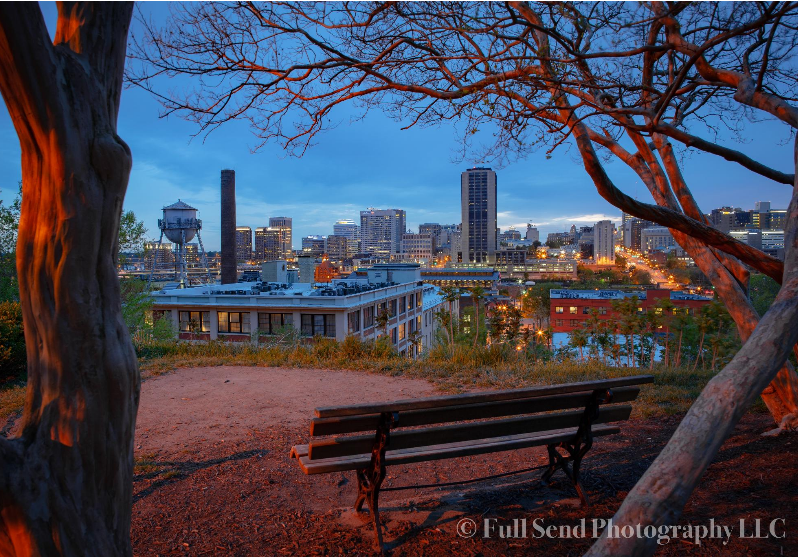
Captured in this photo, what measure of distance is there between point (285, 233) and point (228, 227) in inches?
4556

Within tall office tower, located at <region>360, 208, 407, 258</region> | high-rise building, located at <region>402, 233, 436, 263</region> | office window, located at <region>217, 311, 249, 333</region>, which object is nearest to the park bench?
office window, located at <region>217, 311, 249, 333</region>

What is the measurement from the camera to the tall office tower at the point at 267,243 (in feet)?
456

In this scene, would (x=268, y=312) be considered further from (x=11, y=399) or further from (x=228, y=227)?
(x=11, y=399)

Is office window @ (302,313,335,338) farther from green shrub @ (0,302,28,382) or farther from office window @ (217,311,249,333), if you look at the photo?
green shrub @ (0,302,28,382)

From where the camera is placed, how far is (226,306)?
89.7 feet

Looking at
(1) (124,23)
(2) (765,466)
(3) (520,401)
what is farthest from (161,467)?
(2) (765,466)

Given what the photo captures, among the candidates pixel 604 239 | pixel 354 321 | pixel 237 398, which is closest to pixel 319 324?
pixel 354 321

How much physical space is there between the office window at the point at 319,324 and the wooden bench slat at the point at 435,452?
2327 cm

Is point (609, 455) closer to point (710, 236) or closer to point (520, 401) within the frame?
point (520, 401)

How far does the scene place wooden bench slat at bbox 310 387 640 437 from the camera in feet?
8.70

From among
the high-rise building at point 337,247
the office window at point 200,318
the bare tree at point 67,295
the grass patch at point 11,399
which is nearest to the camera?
the bare tree at point 67,295

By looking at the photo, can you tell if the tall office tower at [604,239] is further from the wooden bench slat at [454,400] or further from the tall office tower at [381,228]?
the wooden bench slat at [454,400]

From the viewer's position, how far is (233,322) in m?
27.6

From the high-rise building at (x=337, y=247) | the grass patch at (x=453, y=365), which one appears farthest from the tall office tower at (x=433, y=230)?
the grass patch at (x=453, y=365)
